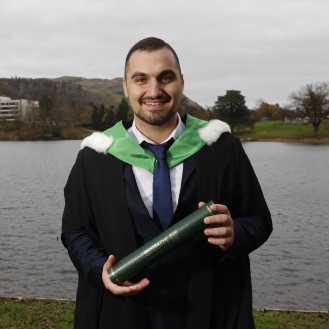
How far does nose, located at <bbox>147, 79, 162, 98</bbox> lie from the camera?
2863 mm

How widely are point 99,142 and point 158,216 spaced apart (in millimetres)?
644

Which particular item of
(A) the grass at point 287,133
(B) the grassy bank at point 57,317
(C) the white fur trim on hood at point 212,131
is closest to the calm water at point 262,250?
(B) the grassy bank at point 57,317

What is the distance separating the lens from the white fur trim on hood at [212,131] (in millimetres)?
3023

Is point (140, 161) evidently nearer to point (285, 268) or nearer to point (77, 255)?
point (77, 255)

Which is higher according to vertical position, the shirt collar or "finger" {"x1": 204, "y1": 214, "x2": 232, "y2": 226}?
the shirt collar

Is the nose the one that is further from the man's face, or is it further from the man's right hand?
the man's right hand

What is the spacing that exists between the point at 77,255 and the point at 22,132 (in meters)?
130

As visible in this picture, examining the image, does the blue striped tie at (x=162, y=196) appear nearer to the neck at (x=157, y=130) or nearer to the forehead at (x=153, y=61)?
the neck at (x=157, y=130)

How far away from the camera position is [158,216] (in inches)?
113

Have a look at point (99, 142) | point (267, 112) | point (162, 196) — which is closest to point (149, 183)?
point (162, 196)

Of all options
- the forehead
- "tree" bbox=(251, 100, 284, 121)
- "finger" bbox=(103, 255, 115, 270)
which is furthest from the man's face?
"tree" bbox=(251, 100, 284, 121)

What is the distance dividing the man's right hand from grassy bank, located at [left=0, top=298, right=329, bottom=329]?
5360 millimetres

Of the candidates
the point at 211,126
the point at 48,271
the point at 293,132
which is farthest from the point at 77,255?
the point at 293,132

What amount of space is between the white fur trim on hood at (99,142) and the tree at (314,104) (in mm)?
102816
